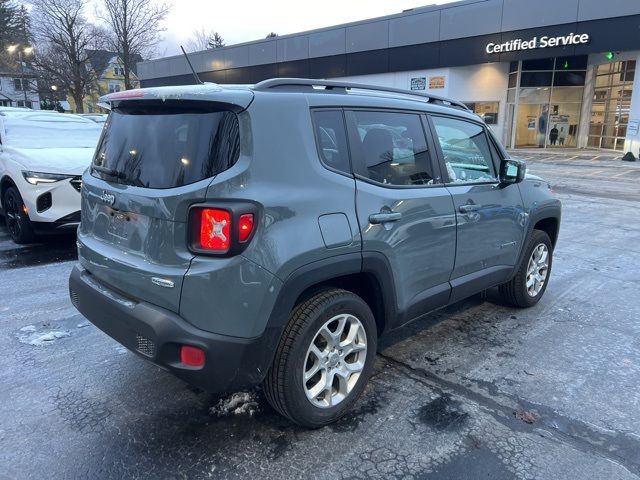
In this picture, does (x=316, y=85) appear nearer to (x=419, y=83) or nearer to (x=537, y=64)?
(x=537, y=64)

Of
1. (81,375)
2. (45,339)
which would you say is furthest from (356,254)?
(45,339)

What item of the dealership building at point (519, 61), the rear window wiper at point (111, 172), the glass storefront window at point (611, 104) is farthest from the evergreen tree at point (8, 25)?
the rear window wiper at point (111, 172)

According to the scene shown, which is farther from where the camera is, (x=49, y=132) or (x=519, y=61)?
(x=519, y=61)

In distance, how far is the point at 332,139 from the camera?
111 inches

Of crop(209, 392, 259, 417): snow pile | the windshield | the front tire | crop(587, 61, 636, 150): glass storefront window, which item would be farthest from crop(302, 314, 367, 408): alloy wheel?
crop(587, 61, 636, 150): glass storefront window

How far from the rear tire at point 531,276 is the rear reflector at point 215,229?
10.0 feet

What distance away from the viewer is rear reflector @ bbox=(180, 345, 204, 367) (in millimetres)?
2381

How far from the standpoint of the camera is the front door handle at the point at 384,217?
286 centimetres

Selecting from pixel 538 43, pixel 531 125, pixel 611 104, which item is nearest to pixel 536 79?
pixel 531 125

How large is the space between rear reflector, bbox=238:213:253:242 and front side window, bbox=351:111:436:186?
844mm

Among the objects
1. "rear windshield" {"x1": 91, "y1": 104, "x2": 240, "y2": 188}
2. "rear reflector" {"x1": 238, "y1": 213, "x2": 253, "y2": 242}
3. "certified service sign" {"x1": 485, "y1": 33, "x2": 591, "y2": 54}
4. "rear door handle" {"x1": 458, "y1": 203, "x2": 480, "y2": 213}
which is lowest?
"rear door handle" {"x1": 458, "y1": 203, "x2": 480, "y2": 213}

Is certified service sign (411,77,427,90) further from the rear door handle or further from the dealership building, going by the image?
the rear door handle

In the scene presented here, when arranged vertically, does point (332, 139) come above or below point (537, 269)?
above

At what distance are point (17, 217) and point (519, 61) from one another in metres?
24.1
